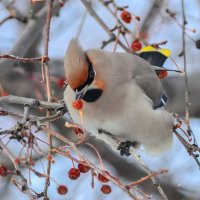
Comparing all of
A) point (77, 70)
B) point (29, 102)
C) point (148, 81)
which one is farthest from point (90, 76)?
point (148, 81)

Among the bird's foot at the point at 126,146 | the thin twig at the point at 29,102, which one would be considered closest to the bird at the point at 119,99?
the bird's foot at the point at 126,146

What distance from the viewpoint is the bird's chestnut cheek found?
2741 millimetres

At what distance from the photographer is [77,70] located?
8.29 feet

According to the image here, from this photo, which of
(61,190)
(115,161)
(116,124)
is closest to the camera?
(61,190)

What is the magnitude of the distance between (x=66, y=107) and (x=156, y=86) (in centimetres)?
67

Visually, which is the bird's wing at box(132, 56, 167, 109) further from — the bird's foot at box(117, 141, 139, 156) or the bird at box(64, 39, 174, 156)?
the bird's foot at box(117, 141, 139, 156)

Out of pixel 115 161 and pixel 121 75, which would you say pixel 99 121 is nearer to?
pixel 121 75

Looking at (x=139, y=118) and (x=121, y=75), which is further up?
(x=121, y=75)

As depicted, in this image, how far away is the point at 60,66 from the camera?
4805mm

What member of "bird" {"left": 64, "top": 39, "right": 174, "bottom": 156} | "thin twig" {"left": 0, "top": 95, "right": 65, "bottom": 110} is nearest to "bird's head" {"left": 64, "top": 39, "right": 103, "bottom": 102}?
"bird" {"left": 64, "top": 39, "right": 174, "bottom": 156}

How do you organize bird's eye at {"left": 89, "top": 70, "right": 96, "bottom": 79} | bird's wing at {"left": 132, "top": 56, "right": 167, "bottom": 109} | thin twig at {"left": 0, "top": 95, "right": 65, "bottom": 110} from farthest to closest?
bird's wing at {"left": 132, "top": 56, "right": 167, "bottom": 109}, bird's eye at {"left": 89, "top": 70, "right": 96, "bottom": 79}, thin twig at {"left": 0, "top": 95, "right": 65, "bottom": 110}

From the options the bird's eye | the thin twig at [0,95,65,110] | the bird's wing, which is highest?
the bird's wing

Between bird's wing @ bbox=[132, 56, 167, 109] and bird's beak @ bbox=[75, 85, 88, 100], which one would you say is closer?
bird's beak @ bbox=[75, 85, 88, 100]

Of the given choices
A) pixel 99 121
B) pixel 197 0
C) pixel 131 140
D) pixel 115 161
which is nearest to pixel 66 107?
pixel 99 121
